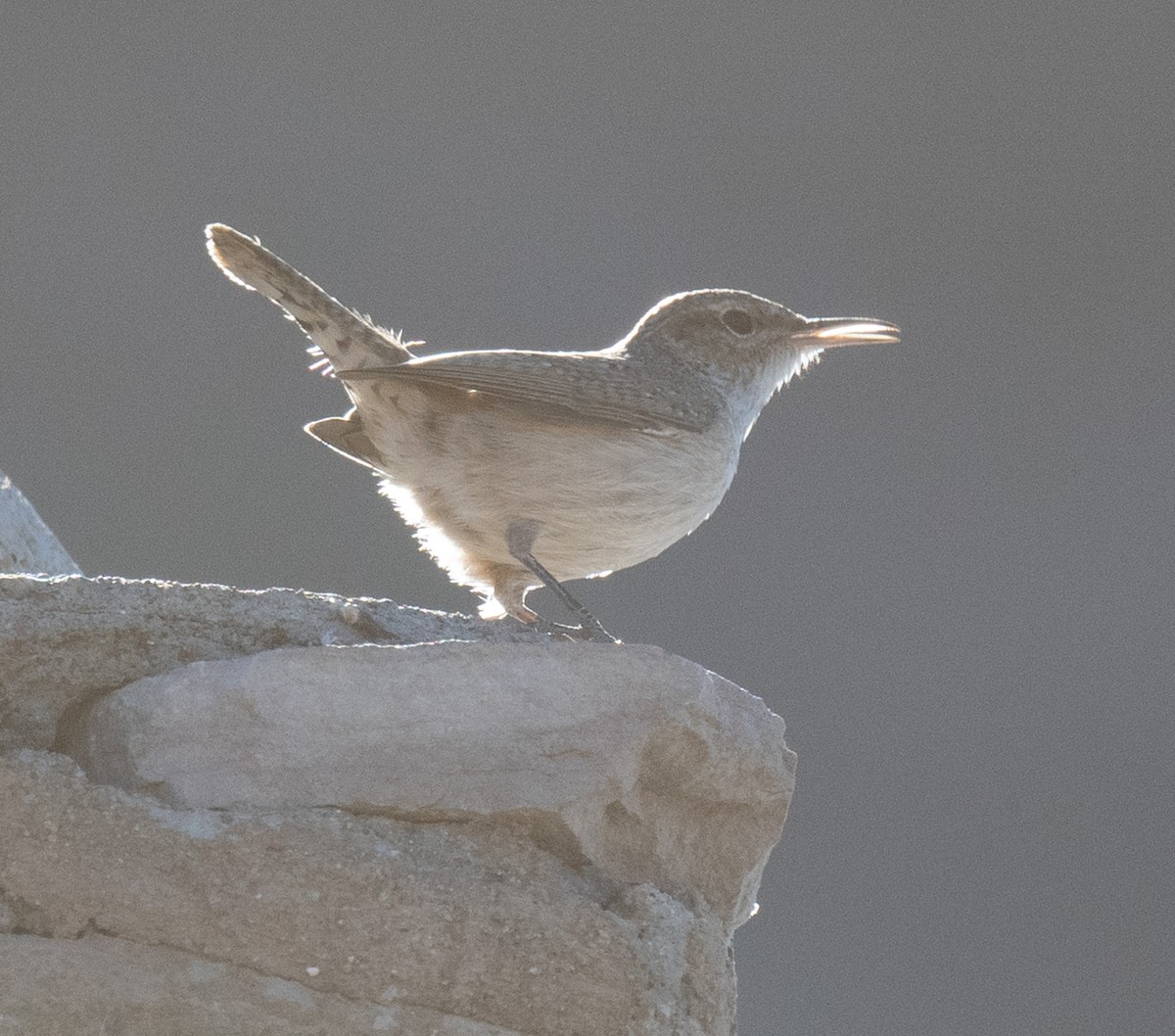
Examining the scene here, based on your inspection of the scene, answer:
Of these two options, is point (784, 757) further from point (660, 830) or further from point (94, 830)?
point (94, 830)

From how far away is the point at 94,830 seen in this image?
2.03 metres

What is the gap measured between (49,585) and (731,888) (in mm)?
1186

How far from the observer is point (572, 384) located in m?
3.66

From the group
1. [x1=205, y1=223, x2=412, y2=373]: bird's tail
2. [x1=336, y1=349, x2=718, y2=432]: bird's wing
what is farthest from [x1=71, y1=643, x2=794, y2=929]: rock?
[x1=205, y1=223, x2=412, y2=373]: bird's tail

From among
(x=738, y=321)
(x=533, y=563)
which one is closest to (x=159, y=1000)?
(x=533, y=563)

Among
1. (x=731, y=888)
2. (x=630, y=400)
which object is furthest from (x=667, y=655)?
(x=630, y=400)

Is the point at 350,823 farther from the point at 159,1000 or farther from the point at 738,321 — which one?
the point at 738,321

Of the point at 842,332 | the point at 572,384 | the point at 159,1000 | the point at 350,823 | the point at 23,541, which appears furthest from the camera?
the point at 842,332

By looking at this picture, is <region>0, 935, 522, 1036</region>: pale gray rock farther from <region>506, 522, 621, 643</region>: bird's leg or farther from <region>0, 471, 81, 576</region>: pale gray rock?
<region>506, 522, 621, 643</region>: bird's leg

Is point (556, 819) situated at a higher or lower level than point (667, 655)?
lower

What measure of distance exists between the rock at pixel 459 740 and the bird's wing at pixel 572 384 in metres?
1.19

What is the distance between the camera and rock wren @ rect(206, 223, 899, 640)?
352cm

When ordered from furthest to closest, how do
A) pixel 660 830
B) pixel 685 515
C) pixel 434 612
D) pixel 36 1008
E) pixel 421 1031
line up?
1. pixel 685 515
2. pixel 434 612
3. pixel 660 830
4. pixel 421 1031
5. pixel 36 1008

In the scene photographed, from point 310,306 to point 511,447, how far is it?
1.85ft
